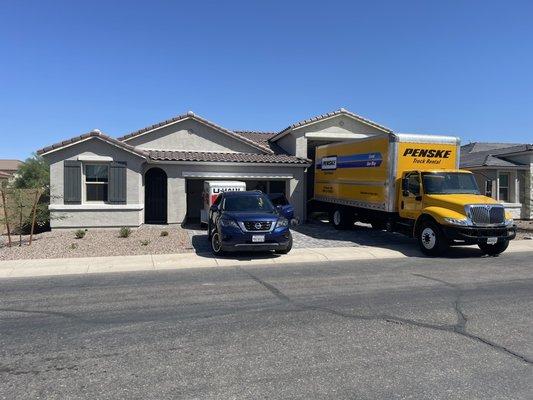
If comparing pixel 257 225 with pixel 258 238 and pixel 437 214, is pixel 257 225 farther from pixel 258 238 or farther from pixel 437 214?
pixel 437 214

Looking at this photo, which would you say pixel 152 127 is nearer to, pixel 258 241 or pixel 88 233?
pixel 88 233

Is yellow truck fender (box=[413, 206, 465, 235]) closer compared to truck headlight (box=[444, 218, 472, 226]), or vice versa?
truck headlight (box=[444, 218, 472, 226])

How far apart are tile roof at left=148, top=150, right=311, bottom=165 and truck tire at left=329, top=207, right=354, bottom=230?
334 cm

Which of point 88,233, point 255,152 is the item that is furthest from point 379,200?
point 88,233

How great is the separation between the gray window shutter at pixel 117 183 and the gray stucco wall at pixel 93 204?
19 centimetres

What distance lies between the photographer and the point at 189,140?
70.3ft

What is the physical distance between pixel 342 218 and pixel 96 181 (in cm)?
993

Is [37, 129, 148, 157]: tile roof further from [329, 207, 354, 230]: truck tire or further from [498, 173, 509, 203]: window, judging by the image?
[498, 173, 509, 203]: window

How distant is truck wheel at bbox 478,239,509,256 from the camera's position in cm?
1273

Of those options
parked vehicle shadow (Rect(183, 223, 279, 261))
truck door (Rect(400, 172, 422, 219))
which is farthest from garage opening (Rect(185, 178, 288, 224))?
truck door (Rect(400, 172, 422, 219))

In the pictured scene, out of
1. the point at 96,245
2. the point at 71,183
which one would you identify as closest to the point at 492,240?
the point at 96,245

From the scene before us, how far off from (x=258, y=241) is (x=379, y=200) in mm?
5490

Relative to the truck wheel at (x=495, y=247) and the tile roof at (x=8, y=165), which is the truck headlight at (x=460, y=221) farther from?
the tile roof at (x=8, y=165)

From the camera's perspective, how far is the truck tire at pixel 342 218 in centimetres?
1809
